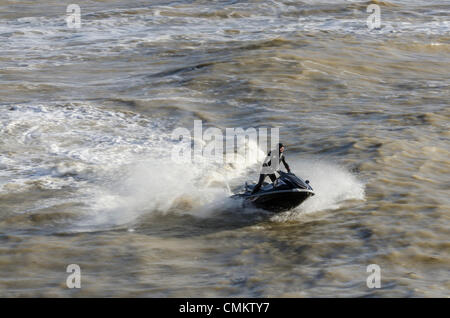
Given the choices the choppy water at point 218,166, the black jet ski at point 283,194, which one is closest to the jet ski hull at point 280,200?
the black jet ski at point 283,194

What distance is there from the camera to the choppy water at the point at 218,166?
38.5 feet

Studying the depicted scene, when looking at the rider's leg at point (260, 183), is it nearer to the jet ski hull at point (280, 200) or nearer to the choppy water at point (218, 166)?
the jet ski hull at point (280, 200)

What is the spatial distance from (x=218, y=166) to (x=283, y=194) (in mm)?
4234

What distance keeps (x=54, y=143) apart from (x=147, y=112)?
355 cm

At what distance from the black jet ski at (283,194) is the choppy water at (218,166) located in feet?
1.01

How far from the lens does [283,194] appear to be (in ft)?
44.5

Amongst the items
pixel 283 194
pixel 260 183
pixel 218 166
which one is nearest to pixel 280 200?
pixel 283 194

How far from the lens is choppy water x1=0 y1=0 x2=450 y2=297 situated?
38.5ft

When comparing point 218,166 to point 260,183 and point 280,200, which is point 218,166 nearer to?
point 260,183

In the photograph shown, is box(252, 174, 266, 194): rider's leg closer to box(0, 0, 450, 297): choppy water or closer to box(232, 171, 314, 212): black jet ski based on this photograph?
box(232, 171, 314, 212): black jet ski

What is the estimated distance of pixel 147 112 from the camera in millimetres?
21609

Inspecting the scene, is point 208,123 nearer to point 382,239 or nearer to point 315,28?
point 382,239

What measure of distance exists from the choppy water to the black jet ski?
1.01ft
